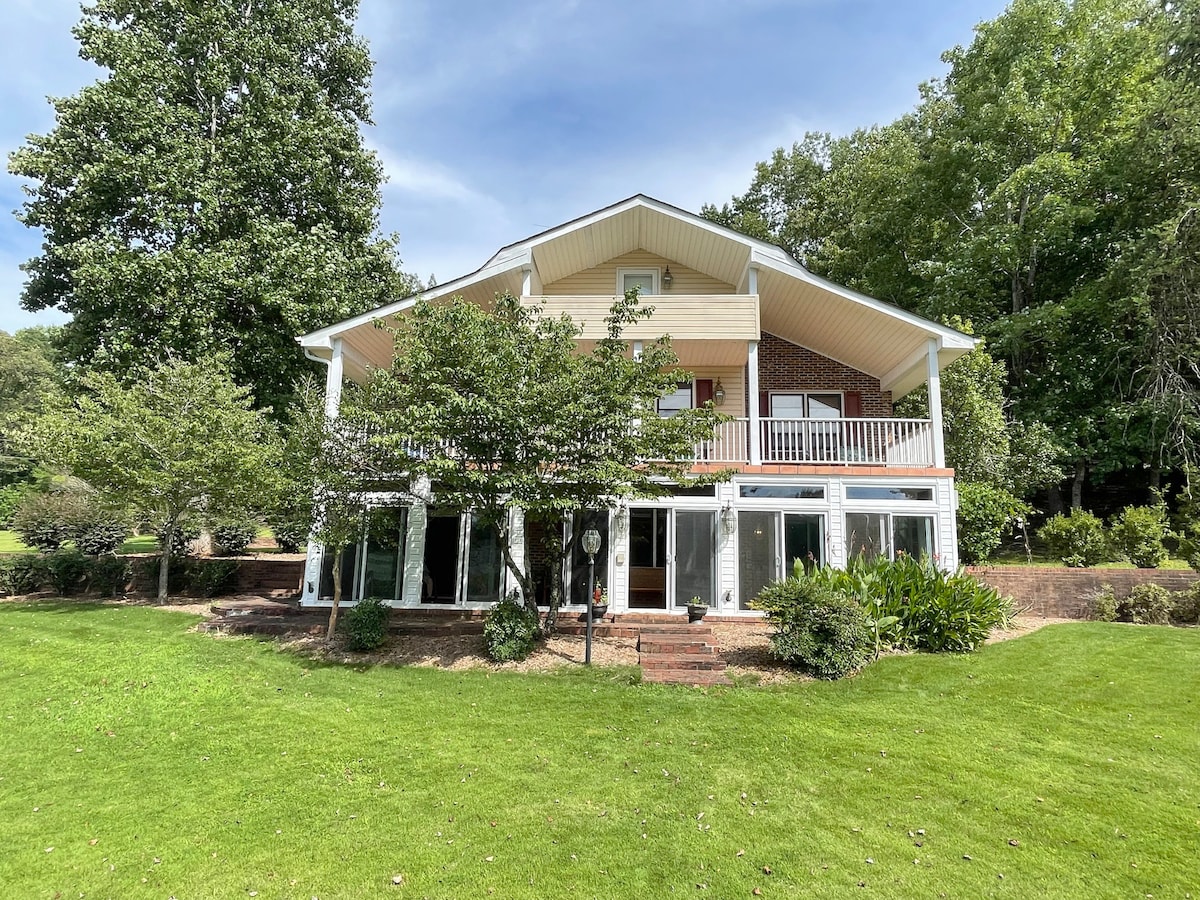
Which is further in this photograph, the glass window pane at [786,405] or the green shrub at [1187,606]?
the glass window pane at [786,405]

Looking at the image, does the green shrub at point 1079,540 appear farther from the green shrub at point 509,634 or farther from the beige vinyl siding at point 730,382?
the green shrub at point 509,634

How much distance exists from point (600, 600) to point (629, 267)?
8443mm

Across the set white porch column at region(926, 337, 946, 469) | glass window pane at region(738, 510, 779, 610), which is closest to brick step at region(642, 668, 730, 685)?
glass window pane at region(738, 510, 779, 610)

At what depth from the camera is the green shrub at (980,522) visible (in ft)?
46.5

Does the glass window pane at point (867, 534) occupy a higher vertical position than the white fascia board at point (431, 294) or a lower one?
lower

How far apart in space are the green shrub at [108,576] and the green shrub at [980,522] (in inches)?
798

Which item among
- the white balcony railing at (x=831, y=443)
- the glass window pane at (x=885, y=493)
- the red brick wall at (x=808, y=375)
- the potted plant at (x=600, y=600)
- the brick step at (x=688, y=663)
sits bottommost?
the brick step at (x=688, y=663)

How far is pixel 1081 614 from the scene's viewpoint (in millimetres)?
12336

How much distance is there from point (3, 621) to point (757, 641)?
564 inches

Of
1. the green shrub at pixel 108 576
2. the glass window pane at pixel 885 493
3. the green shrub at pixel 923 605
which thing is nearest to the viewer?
the green shrub at pixel 923 605

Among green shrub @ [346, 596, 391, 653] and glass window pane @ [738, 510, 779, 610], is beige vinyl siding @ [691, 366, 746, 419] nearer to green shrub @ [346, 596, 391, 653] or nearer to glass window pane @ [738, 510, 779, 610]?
glass window pane @ [738, 510, 779, 610]

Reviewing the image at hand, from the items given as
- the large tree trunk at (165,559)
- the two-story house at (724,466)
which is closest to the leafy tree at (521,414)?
the two-story house at (724,466)

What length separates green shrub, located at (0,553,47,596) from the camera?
49.2 feet

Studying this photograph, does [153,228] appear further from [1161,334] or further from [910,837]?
[1161,334]
